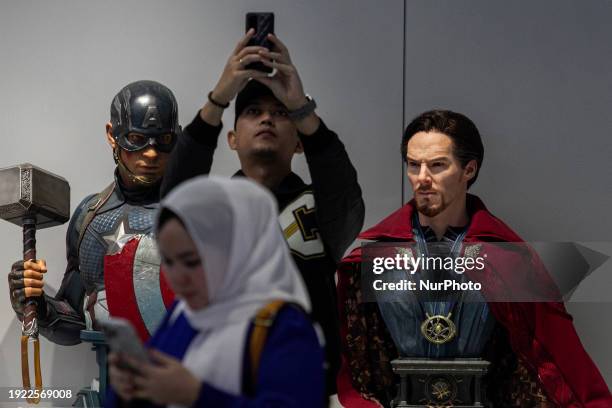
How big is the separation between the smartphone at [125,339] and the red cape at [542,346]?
1.44 metres

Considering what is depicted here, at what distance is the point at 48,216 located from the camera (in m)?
3.06

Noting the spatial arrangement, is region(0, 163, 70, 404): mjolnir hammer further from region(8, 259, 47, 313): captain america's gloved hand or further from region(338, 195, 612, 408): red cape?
region(338, 195, 612, 408): red cape

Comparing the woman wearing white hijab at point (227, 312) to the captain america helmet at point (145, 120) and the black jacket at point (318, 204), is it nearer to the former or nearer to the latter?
the black jacket at point (318, 204)

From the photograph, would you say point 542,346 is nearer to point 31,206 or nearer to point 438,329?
point 438,329

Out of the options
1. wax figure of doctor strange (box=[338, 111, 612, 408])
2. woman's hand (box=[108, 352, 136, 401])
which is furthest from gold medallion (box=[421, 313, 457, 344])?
woman's hand (box=[108, 352, 136, 401])

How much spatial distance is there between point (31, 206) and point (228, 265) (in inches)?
58.2

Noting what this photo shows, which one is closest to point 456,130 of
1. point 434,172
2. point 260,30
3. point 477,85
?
point 434,172

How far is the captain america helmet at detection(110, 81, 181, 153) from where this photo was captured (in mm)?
3070

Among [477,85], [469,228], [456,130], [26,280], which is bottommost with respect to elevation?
[26,280]

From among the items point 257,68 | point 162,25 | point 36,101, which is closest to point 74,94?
point 36,101

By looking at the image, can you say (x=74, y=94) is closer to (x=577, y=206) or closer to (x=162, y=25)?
(x=162, y=25)

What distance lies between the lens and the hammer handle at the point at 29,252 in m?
3.02

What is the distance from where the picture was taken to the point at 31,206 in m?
2.97

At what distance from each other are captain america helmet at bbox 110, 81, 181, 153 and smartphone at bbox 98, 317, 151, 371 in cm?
156
